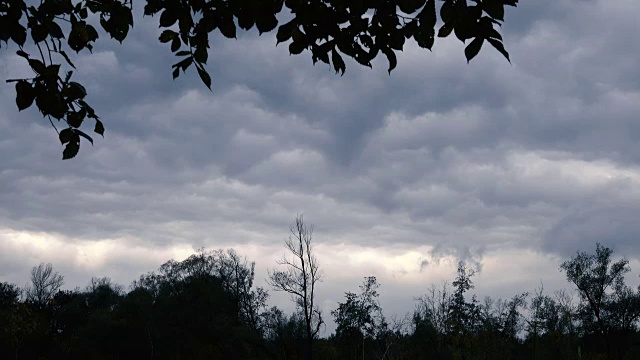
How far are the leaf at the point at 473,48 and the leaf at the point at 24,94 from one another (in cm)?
314

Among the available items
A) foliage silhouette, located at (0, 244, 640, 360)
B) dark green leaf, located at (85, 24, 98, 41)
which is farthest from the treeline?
dark green leaf, located at (85, 24, 98, 41)

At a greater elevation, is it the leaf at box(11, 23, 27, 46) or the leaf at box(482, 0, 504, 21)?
the leaf at box(11, 23, 27, 46)

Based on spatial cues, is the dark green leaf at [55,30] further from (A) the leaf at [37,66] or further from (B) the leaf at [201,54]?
(B) the leaf at [201,54]

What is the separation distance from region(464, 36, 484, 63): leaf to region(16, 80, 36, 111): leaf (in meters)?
3.14

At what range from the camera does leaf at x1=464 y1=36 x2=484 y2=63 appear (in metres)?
4.25

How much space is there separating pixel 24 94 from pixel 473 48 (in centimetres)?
323

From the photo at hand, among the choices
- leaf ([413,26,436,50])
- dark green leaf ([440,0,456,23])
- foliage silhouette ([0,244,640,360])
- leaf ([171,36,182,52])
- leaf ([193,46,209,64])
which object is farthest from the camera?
foliage silhouette ([0,244,640,360])

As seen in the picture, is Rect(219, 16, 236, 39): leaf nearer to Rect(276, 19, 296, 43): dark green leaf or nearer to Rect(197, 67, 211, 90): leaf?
Rect(197, 67, 211, 90): leaf

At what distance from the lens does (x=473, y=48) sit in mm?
4281

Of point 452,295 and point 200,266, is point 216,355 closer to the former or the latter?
point 452,295

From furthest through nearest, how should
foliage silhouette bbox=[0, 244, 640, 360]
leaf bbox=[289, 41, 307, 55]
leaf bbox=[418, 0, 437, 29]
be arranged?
foliage silhouette bbox=[0, 244, 640, 360] → leaf bbox=[289, 41, 307, 55] → leaf bbox=[418, 0, 437, 29]

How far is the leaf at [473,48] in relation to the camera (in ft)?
14.0

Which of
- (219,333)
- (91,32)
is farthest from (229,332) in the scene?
(91,32)

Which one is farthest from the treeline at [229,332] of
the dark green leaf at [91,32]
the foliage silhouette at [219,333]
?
the dark green leaf at [91,32]
